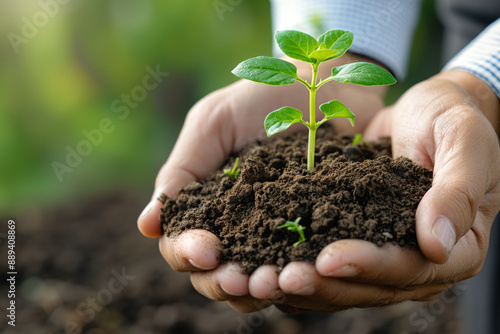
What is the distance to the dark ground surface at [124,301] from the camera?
8.03ft

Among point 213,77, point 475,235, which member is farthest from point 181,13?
point 475,235

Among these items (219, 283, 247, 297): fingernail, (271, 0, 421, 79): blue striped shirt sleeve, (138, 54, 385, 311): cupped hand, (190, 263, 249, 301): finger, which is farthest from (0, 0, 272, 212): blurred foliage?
(219, 283, 247, 297): fingernail

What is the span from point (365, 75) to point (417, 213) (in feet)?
1.38

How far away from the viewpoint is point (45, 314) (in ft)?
8.14

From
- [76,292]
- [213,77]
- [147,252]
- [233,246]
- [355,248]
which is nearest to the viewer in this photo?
[355,248]

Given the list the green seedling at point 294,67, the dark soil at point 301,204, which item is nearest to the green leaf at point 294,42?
the green seedling at point 294,67

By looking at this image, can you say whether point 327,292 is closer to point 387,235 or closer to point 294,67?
point 387,235

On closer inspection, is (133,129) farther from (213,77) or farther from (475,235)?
(475,235)

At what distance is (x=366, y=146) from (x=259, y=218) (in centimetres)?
61

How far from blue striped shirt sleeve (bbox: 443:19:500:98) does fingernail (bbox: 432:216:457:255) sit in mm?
999

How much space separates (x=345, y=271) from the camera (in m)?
1.09

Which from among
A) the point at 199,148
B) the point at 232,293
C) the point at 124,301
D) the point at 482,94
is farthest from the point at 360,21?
the point at 124,301

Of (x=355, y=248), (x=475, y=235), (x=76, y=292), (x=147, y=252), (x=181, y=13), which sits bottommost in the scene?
(x=147, y=252)

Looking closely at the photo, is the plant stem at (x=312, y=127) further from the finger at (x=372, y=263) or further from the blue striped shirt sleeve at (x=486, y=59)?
the blue striped shirt sleeve at (x=486, y=59)
